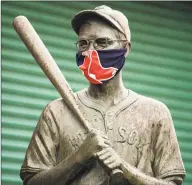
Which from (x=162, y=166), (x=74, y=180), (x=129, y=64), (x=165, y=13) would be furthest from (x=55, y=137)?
(x=165, y=13)

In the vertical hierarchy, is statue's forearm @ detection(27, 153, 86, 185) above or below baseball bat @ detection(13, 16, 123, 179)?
below

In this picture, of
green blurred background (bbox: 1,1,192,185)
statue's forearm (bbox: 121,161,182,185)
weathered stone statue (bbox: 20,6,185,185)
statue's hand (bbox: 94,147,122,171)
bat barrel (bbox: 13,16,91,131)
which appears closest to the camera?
statue's hand (bbox: 94,147,122,171)

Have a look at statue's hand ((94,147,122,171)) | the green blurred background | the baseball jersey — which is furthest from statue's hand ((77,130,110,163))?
the green blurred background

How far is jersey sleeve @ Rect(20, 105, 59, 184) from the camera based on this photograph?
624 cm

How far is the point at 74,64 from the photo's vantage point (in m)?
8.75

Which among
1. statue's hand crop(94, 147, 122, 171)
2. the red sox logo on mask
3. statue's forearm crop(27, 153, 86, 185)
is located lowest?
statue's forearm crop(27, 153, 86, 185)

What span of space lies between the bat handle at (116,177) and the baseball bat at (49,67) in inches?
16.3

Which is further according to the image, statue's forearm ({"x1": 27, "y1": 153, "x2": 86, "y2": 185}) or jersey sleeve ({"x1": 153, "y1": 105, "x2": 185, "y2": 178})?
jersey sleeve ({"x1": 153, "y1": 105, "x2": 185, "y2": 178})

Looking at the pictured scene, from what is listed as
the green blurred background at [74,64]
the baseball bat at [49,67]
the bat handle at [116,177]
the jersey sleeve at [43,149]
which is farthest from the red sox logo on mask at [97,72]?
the green blurred background at [74,64]

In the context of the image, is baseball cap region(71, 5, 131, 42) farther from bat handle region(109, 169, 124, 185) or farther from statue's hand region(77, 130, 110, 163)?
bat handle region(109, 169, 124, 185)

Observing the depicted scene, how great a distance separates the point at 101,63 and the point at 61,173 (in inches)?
31.0

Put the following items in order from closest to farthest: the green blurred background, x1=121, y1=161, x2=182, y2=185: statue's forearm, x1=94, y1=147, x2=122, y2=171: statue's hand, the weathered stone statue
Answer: x1=94, y1=147, x2=122, y2=171: statue's hand < x1=121, y1=161, x2=182, y2=185: statue's forearm < the weathered stone statue < the green blurred background

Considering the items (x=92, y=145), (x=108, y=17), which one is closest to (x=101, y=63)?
(x=108, y=17)

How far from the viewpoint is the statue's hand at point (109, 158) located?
5840 millimetres
